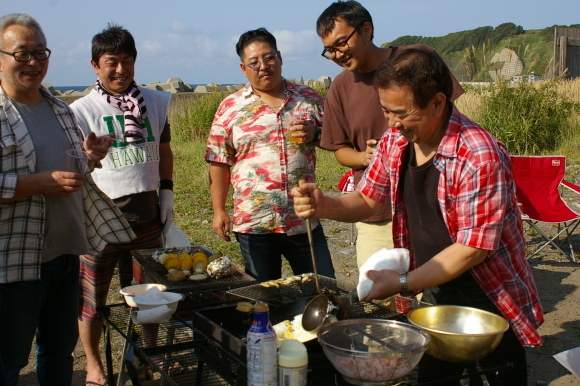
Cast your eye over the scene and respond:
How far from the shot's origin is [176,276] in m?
3.34

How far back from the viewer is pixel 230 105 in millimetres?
3910

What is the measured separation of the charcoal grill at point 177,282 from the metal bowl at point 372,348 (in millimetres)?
1215

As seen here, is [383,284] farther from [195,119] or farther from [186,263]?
[195,119]

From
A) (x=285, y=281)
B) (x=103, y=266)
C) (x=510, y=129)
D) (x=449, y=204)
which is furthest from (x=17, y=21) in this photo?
(x=510, y=129)

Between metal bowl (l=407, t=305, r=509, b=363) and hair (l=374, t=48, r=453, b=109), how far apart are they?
2.73ft

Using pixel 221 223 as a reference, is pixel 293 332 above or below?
below

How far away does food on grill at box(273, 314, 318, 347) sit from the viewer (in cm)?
237

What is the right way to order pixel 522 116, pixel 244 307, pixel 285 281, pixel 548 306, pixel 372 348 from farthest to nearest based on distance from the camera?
pixel 522 116 → pixel 548 306 → pixel 285 281 → pixel 244 307 → pixel 372 348

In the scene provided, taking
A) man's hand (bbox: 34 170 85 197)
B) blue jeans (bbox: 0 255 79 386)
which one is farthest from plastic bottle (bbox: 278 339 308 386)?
blue jeans (bbox: 0 255 79 386)

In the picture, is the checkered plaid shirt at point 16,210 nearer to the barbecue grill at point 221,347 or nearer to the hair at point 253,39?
the barbecue grill at point 221,347

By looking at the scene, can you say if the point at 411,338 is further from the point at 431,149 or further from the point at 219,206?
the point at 219,206

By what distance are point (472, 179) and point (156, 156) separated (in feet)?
7.80

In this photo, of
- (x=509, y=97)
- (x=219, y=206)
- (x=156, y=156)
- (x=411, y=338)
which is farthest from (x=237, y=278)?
(x=509, y=97)

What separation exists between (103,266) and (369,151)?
1.89 meters
